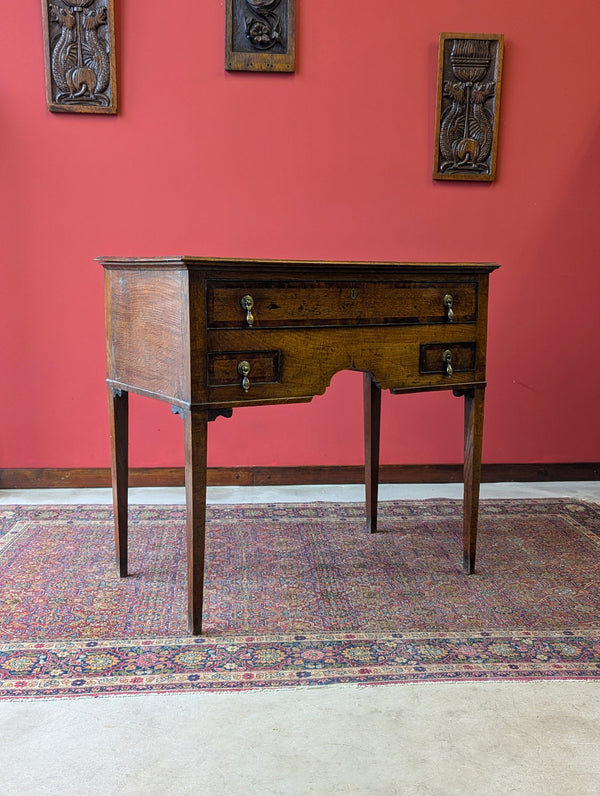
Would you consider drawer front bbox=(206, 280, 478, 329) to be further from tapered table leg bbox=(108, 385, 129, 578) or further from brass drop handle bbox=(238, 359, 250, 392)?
tapered table leg bbox=(108, 385, 129, 578)

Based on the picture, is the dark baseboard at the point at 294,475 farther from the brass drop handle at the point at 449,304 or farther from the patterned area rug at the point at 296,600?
the brass drop handle at the point at 449,304

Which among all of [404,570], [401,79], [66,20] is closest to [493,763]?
[404,570]

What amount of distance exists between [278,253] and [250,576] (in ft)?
5.09

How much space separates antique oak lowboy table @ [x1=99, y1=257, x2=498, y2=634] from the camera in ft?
6.83

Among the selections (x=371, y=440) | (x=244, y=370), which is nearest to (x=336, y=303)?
(x=244, y=370)

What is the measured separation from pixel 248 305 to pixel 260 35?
1.80 m

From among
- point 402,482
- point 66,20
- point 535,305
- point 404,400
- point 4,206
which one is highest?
point 66,20

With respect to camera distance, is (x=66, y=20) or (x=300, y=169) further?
(x=300, y=169)

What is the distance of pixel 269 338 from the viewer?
216 centimetres

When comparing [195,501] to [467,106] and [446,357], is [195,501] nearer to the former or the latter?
[446,357]

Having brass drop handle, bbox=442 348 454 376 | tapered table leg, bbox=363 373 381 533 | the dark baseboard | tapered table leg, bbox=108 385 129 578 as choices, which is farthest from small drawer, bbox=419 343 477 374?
the dark baseboard

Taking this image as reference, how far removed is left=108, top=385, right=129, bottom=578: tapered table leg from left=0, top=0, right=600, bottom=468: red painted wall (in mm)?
1027

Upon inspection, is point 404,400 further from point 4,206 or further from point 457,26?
point 4,206

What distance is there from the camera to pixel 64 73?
3.32 meters
